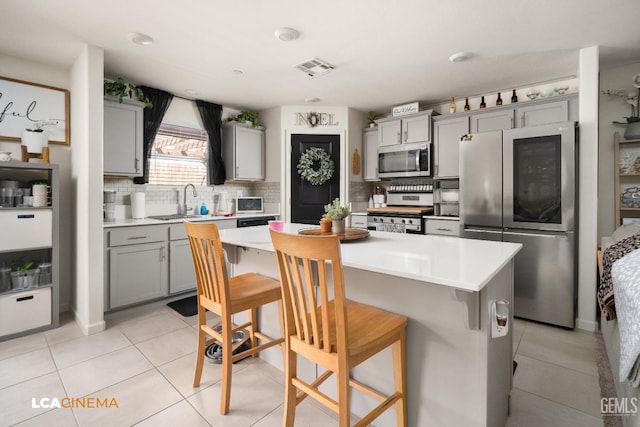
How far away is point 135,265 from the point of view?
3.17 metres

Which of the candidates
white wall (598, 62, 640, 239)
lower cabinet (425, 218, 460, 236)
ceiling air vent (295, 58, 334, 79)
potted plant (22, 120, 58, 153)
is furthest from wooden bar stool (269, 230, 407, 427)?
white wall (598, 62, 640, 239)

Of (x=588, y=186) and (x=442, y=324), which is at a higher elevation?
(x=588, y=186)

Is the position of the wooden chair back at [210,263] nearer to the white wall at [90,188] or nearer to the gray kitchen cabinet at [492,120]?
the white wall at [90,188]

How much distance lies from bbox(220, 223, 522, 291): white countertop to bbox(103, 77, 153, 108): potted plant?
2286 millimetres

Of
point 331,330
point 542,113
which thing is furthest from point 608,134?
point 331,330

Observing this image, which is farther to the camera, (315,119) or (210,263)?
(315,119)

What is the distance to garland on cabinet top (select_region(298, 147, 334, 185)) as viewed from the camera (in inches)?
179

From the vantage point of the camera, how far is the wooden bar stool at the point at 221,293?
66.5 inches

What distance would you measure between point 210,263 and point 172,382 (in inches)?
35.7

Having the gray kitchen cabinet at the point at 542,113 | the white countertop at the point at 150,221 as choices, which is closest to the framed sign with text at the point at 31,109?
the white countertop at the point at 150,221

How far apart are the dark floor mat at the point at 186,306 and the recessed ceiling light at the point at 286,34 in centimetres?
270

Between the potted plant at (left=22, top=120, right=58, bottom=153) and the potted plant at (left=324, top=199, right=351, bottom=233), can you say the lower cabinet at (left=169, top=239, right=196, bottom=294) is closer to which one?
the potted plant at (left=22, top=120, right=58, bottom=153)

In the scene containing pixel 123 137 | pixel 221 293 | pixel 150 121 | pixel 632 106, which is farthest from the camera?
pixel 150 121

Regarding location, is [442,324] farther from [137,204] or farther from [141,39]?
[137,204]
